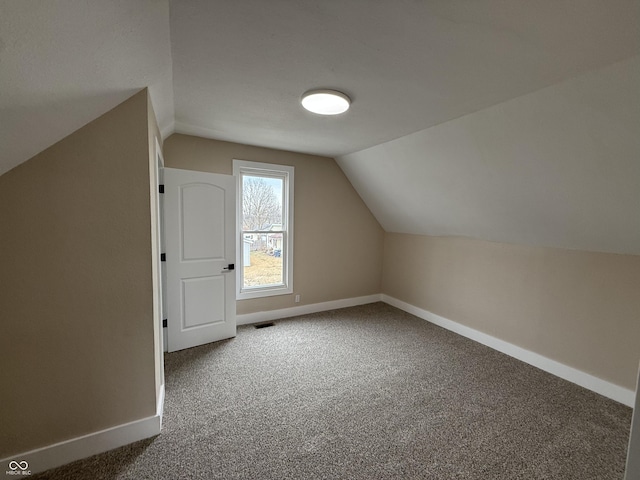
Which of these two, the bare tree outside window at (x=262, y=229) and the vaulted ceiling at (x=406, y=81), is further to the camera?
the bare tree outside window at (x=262, y=229)

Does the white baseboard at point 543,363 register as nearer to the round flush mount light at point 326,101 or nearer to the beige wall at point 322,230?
the beige wall at point 322,230

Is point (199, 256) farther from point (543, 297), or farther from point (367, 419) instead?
point (543, 297)

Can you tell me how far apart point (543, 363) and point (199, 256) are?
380cm

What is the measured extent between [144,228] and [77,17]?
109cm

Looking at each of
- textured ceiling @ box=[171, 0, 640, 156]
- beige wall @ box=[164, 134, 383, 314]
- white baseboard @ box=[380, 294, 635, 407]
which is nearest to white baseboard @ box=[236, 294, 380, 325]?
beige wall @ box=[164, 134, 383, 314]

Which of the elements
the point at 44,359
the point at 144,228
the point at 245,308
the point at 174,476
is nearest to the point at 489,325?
the point at 245,308

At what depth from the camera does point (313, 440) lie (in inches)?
72.6

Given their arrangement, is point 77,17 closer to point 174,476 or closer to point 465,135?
point 174,476

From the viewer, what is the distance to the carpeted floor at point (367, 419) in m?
1.65

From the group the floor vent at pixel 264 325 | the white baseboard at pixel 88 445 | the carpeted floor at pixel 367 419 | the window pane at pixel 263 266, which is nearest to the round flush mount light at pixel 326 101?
the window pane at pixel 263 266

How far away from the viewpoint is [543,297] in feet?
9.42

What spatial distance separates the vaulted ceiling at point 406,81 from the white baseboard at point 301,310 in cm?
240

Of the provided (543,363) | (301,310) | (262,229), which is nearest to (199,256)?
(262,229)

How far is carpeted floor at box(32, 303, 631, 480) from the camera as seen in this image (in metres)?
1.65
